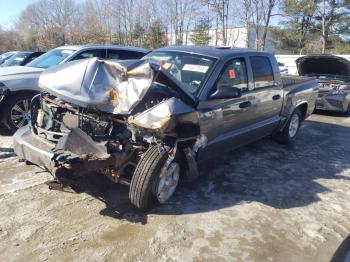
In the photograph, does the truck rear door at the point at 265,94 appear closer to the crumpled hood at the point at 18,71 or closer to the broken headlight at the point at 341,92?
the crumpled hood at the point at 18,71

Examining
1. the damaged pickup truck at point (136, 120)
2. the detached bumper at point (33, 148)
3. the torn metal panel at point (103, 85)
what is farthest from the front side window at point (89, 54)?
the torn metal panel at point (103, 85)

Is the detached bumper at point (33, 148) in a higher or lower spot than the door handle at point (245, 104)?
lower

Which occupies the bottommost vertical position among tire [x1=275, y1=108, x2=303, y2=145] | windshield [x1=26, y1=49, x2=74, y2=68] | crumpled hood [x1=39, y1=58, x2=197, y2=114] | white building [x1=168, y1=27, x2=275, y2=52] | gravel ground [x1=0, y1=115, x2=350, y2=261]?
gravel ground [x1=0, y1=115, x2=350, y2=261]

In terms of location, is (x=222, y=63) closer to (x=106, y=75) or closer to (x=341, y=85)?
(x=106, y=75)

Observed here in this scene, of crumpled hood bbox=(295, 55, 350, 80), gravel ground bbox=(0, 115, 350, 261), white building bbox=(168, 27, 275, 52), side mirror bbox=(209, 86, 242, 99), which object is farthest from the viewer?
white building bbox=(168, 27, 275, 52)

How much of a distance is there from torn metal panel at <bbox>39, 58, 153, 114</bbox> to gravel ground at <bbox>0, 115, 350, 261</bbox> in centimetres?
100

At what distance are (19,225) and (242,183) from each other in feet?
9.43

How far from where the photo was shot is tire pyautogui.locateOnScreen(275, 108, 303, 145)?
684 cm

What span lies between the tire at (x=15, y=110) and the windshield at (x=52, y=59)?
1.17 metres

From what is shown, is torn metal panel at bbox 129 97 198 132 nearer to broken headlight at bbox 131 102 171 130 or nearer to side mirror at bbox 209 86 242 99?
broken headlight at bbox 131 102 171 130

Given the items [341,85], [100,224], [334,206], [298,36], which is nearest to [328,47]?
[298,36]

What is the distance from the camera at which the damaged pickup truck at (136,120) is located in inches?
139

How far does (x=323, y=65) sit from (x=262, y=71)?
5.74m

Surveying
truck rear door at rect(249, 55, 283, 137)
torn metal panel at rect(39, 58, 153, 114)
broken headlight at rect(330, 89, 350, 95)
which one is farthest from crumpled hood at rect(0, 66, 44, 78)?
broken headlight at rect(330, 89, 350, 95)
